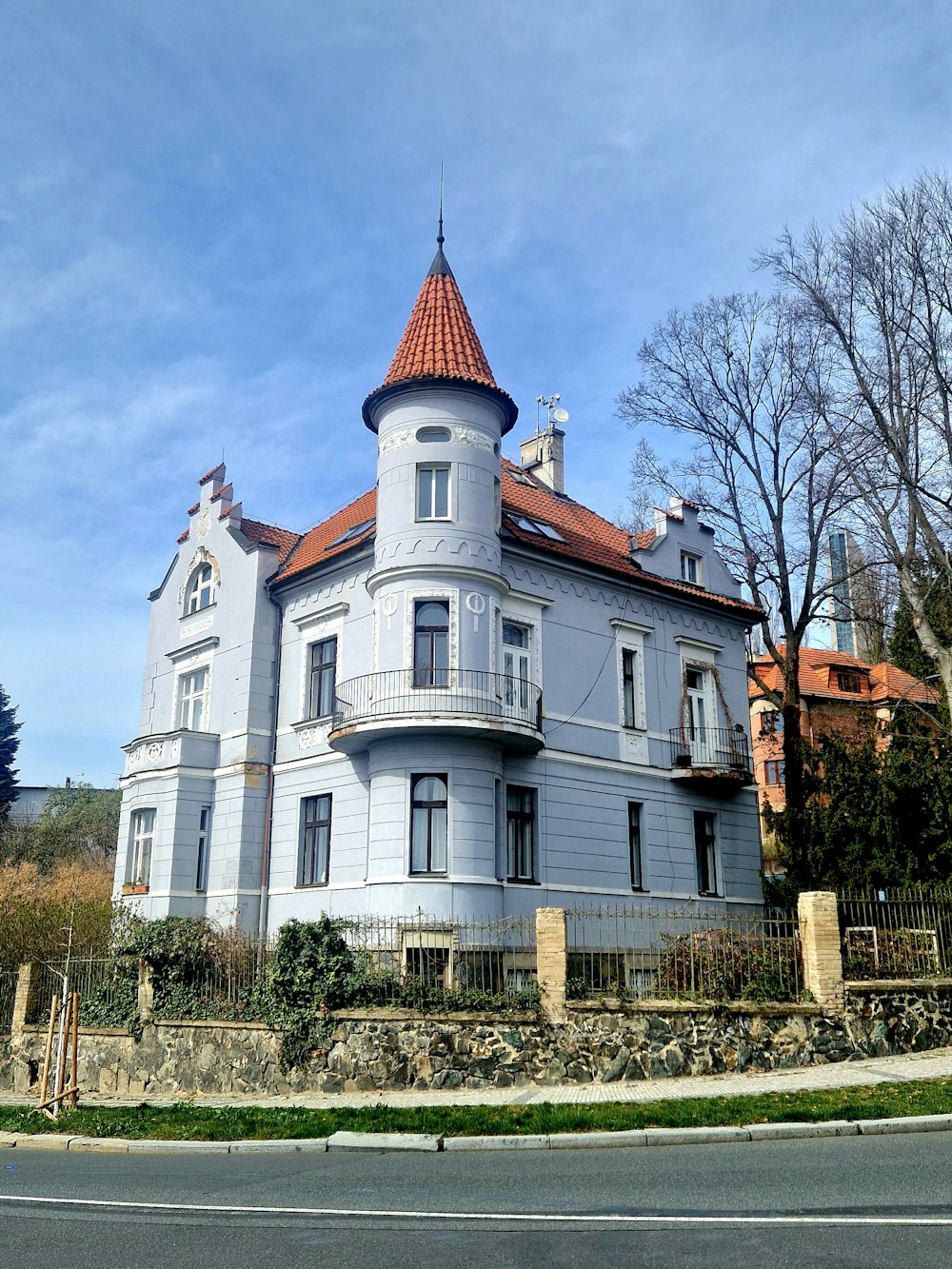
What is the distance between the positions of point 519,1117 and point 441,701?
10.0 m

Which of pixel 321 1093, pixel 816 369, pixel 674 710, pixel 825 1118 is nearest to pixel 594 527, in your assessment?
pixel 674 710

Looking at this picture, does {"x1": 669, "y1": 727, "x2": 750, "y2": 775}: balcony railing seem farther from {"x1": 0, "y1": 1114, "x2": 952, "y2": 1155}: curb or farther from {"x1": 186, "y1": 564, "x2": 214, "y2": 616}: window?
{"x1": 0, "y1": 1114, "x2": 952, "y2": 1155}: curb

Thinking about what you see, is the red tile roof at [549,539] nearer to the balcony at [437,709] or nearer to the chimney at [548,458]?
A: the chimney at [548,458]

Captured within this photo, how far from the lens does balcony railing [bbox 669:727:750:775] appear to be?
90.6ft

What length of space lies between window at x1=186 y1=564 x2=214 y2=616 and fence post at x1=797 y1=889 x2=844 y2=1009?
695 inches

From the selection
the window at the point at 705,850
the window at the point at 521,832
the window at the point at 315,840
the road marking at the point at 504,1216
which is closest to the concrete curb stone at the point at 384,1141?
the road marking at the point at 504,1216

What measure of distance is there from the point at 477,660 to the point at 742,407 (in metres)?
13.1

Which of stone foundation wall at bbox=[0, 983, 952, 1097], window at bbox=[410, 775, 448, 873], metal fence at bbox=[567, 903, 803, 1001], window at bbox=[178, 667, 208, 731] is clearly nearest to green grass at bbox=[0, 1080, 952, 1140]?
stone foundation wall at bbox=[0, 983, 952, 1097]

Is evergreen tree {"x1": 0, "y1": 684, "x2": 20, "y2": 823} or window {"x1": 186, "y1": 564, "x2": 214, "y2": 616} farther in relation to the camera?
evergreen tree {"x1": 0, "y1": 684, "x2": 20, "y2": 823}

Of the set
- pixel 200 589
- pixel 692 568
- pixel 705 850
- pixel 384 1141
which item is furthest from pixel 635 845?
pixel 384 1141

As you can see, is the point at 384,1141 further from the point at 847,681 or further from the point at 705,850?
the point at 847,681

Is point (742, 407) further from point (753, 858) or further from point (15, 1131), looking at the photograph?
point (15, 1131)

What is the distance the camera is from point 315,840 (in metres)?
25.3

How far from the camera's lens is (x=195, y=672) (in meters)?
29.4
